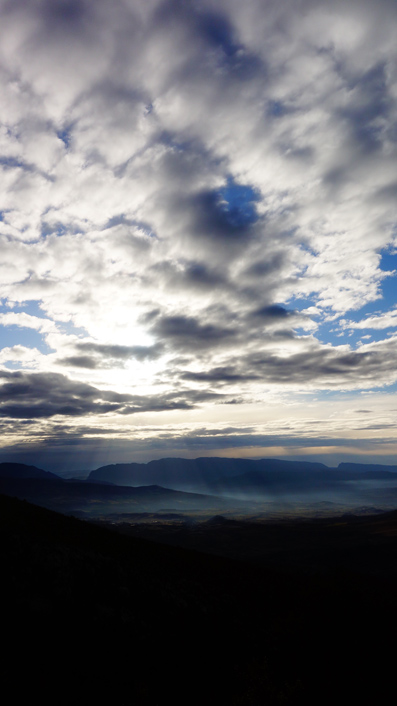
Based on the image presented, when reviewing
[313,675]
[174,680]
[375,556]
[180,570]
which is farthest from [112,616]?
[375,556]

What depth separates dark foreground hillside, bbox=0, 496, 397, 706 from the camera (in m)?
19.3

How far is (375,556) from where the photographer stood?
3807 inches

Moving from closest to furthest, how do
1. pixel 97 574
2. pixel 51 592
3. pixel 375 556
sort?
pixel 51 592 → pixel 97 574 → pixel 375 556

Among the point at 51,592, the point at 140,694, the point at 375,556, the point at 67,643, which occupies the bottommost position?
the point at 375,556

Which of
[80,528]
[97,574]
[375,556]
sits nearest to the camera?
[97,574]

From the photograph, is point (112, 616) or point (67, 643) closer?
point (67, 643)

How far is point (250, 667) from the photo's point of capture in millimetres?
22984

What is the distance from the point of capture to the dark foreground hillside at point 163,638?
19.3 metres

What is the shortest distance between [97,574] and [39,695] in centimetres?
1190

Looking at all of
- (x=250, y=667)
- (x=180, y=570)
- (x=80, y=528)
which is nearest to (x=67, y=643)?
(x=250, y=667)

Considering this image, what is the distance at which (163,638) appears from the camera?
25984mm

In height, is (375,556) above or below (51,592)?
below

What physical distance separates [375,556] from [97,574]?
3911 inches

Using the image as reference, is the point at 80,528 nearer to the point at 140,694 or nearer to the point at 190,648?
the point at 190,648
